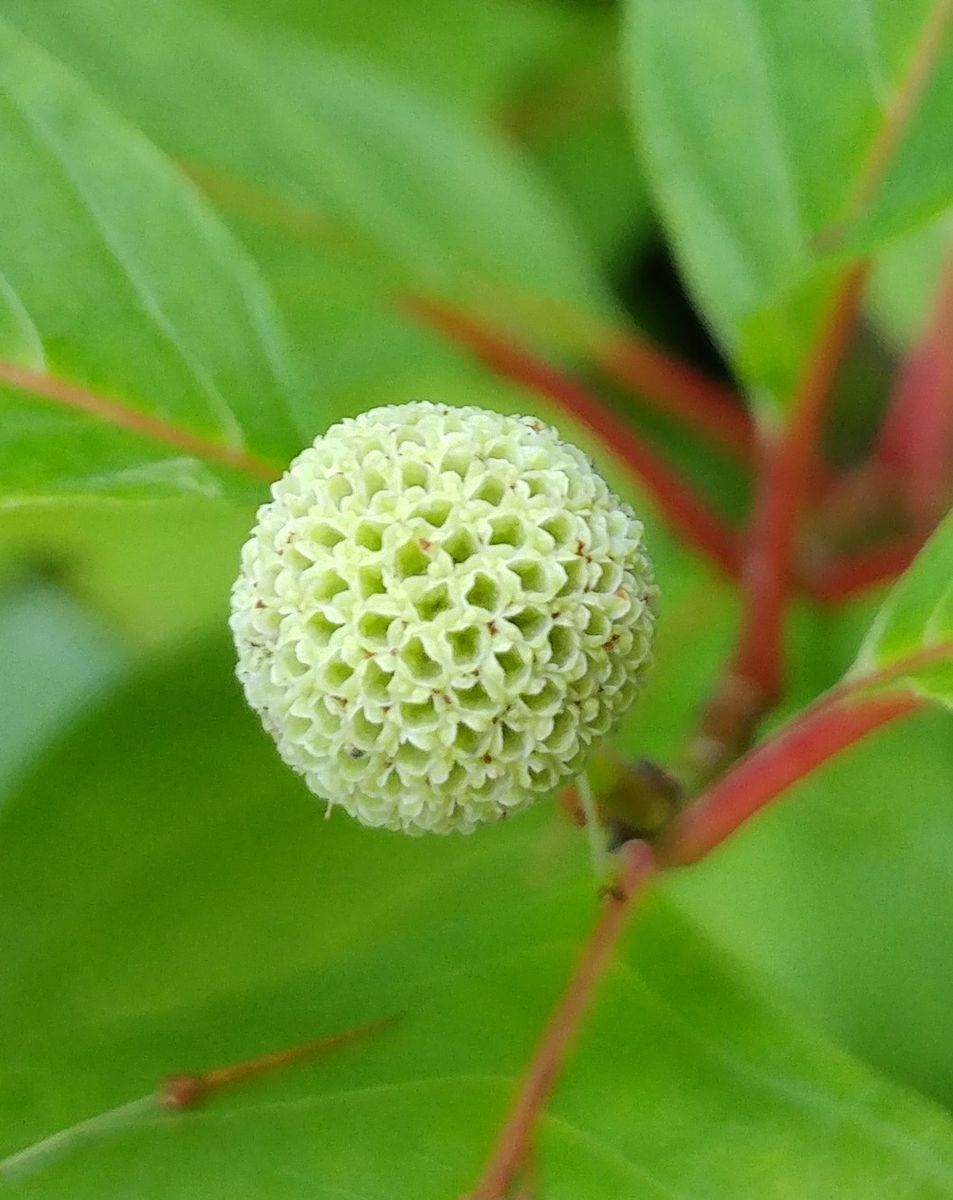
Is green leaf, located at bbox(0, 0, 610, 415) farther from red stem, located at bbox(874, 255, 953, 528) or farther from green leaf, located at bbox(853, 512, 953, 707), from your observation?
green leaf, located at bbox(853, 512, 953, 707)

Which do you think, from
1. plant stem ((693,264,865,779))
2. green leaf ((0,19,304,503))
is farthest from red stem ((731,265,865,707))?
green leaf ((0,19,304,503))

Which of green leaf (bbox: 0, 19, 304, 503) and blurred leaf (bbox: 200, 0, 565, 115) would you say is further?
blurred leaf (bbox: 200, 0, 565, 115)

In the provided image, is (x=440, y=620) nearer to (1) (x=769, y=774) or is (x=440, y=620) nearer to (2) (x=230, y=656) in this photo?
(1) (x=769, y=774)

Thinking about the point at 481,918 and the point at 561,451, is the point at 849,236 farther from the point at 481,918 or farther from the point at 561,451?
the point at 481,918

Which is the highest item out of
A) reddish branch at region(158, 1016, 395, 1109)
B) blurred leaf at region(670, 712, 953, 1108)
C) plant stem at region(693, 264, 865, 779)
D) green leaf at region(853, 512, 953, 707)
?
green leaf at region(853, 512, 953, 707)

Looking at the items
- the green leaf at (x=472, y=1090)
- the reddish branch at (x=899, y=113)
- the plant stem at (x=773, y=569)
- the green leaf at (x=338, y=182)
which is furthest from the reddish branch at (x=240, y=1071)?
the green leaf at (x=338, y=182)

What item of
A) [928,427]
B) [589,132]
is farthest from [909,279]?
[589,132]

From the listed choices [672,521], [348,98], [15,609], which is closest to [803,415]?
[672,521]
